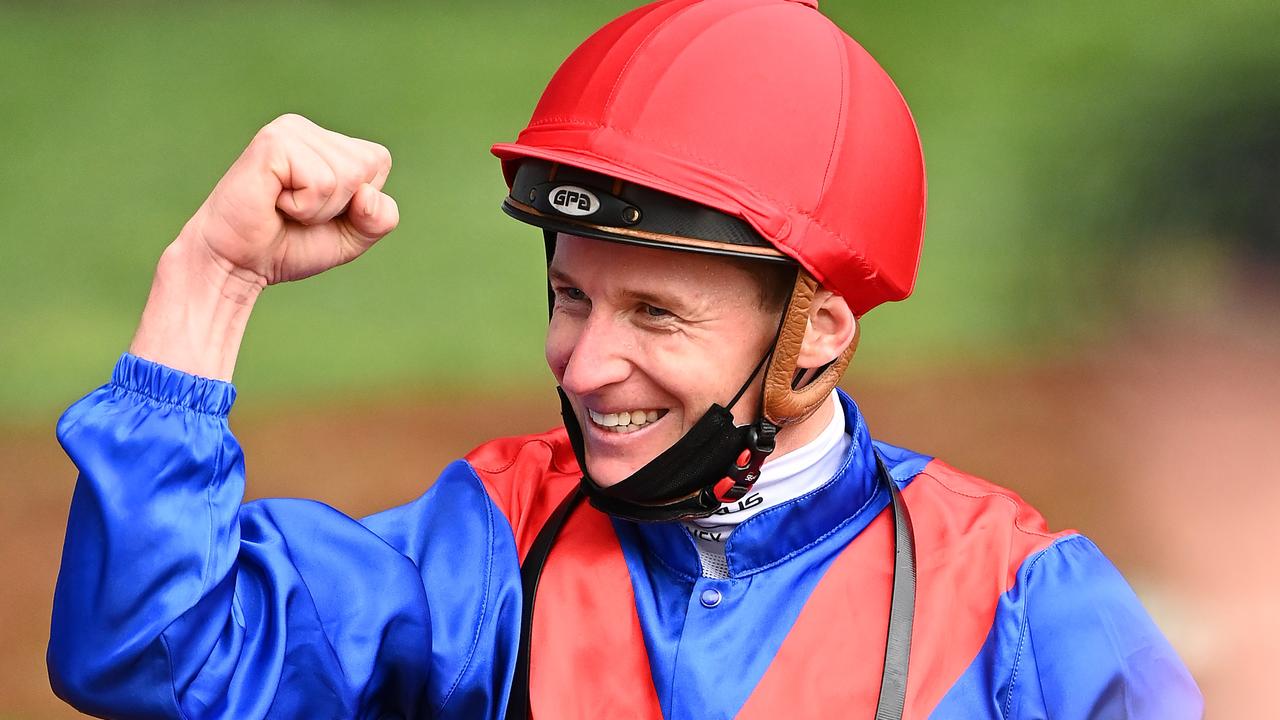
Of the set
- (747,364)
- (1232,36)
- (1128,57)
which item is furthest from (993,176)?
(747,364)

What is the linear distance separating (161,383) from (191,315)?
10 centimetres

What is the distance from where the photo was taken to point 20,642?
4.86 meters

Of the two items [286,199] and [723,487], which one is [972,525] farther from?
[286,199]

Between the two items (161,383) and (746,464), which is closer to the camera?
(161,383)

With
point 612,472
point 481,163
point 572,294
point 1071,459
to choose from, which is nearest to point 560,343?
point 572,294

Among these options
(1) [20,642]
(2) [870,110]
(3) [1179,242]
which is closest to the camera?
(2) [870,110]

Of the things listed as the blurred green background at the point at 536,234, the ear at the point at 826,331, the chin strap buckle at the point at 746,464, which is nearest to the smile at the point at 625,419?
the chin strap buckle at the point at 746,464

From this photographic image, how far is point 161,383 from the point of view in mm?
1836

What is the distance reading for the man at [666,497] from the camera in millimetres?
1907

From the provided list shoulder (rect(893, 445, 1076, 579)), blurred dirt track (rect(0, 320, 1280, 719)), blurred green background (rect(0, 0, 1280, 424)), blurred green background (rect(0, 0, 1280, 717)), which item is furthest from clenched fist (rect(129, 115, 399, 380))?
blurred green background (rect(0, 0, 1280, 424))

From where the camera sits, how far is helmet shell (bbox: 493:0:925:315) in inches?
81.0

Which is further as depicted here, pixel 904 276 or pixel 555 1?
pixel 555 1

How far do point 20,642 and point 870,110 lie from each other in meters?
3.79

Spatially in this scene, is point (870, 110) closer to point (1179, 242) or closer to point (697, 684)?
point (697, 684)
